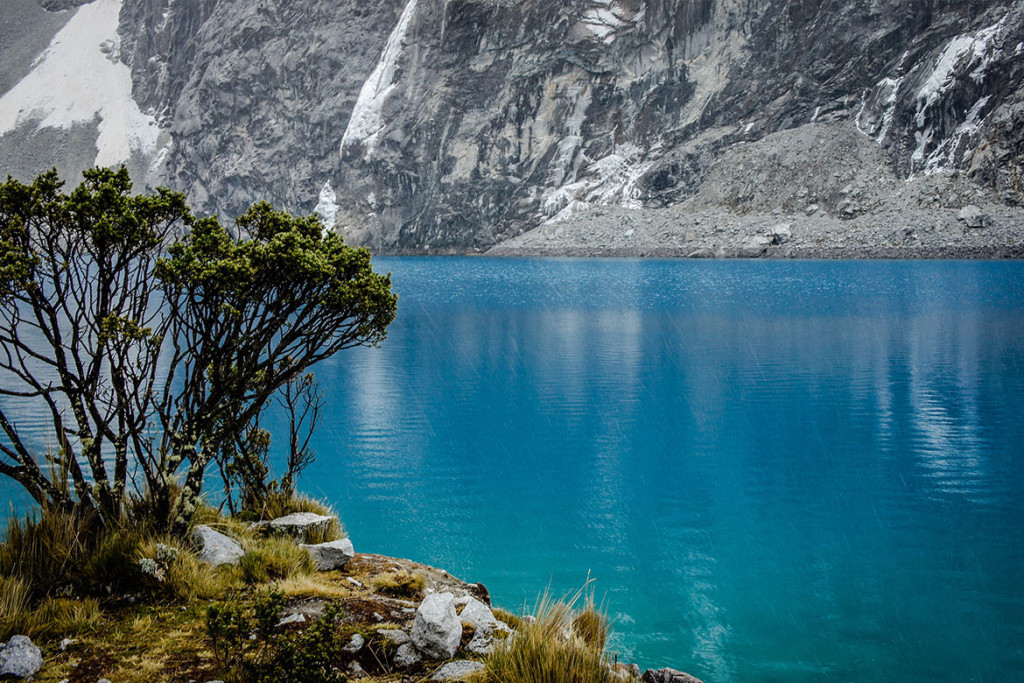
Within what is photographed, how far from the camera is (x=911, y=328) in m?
38.6

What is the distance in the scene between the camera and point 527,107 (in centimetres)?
14112

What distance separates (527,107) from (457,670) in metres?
144

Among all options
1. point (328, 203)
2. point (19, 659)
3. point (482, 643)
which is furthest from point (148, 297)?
point (328, 203)

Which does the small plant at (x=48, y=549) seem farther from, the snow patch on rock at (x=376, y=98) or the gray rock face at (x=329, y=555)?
the snow patch on rock at (x=376, y=98)

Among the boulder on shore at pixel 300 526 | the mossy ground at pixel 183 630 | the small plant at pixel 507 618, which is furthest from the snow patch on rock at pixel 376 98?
the small plant at pixel 507 618

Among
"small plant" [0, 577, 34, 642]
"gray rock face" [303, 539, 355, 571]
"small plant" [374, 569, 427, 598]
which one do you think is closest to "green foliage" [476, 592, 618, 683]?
"small plant" [374, 569, 427, 598]

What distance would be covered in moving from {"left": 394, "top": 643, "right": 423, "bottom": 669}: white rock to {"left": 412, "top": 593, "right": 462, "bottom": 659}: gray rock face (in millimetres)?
52

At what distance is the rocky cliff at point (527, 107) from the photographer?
106 meters

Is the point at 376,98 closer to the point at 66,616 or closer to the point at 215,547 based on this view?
the point at 215,547

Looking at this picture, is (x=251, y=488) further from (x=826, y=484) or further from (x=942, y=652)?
(x=826, y=484)

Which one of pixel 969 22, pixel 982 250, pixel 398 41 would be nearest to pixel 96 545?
pixel 982 250

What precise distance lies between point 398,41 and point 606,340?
136 meters

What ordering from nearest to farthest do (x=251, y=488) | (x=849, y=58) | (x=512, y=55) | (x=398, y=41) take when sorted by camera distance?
(x=251, y=488), (x=849, y=58), (x=512, y=55), (x=398, y=41)

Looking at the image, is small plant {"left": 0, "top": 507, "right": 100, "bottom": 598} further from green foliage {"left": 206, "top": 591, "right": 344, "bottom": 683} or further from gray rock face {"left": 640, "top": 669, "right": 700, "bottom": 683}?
gray rock face {"left": 640, "top": 669, "right": 700, "bottom": 683}
